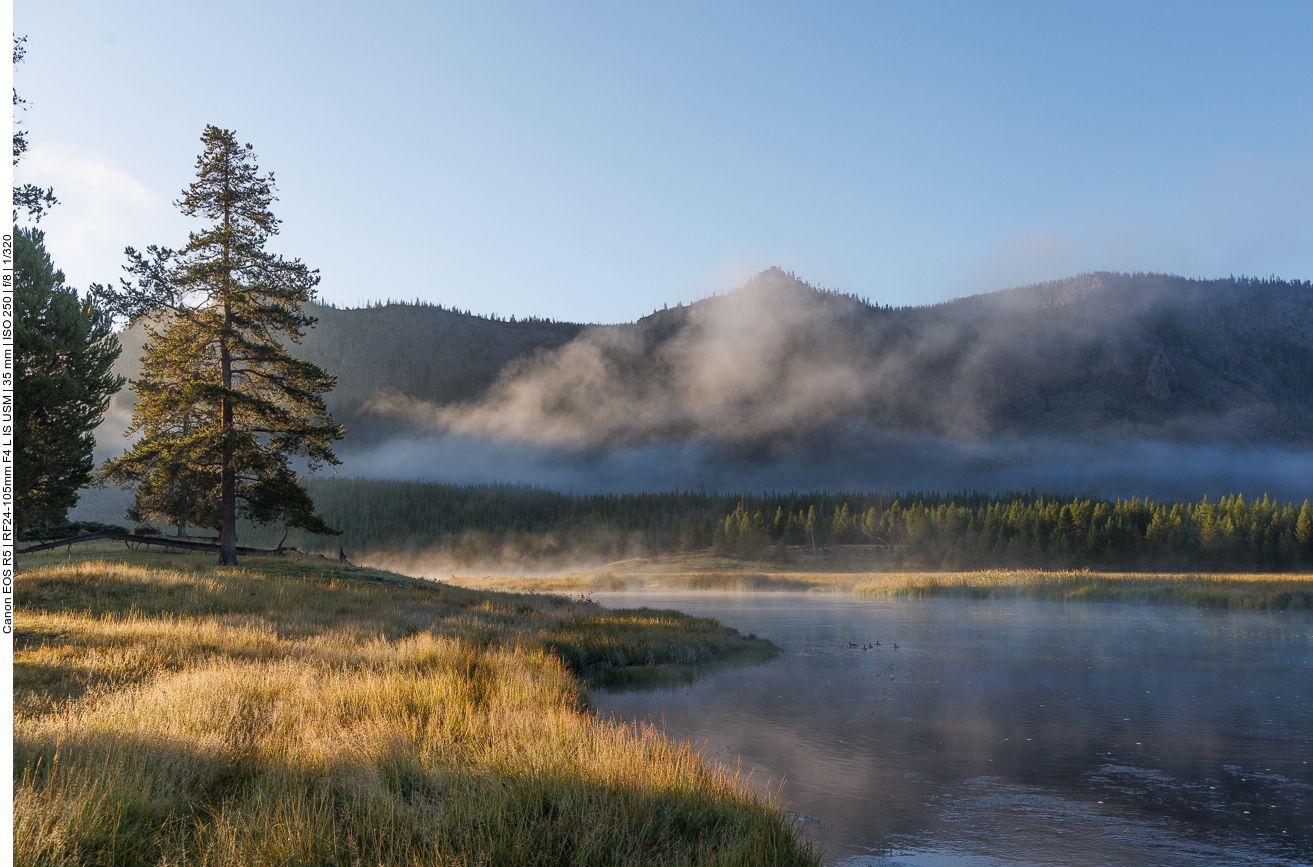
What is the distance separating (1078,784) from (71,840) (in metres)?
14.4

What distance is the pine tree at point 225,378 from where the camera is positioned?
32531 mm

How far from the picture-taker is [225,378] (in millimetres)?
34875

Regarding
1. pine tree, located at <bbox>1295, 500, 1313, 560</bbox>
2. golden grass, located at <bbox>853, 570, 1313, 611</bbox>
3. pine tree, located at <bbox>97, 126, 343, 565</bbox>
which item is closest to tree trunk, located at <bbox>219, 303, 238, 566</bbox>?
pine tree, located at <bbox>97, 126, 343, 565</bbox>

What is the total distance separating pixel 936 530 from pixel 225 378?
116m

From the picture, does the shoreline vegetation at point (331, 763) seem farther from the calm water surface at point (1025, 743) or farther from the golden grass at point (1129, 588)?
the golden grass at point (1129, 588)

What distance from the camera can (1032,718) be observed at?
18.8 metres

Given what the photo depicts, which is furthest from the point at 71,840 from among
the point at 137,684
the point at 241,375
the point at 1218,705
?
the point at 241,375

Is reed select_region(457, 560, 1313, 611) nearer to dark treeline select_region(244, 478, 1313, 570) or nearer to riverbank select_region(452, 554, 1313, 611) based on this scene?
riverbank select_region(452, 554, 1313, 611)

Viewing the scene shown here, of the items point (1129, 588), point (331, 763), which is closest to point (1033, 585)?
point (1129, 588)

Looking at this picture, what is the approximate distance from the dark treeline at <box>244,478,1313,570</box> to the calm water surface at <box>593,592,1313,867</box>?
8724cm

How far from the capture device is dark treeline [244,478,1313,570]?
4156 inches

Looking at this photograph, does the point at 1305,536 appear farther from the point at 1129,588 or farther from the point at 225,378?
the point at 225,378

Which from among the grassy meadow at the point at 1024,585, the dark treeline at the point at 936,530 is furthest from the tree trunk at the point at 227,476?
the dark treeline at the point at 936,530

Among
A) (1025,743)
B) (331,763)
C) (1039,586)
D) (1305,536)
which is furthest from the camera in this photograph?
(1305,536)
